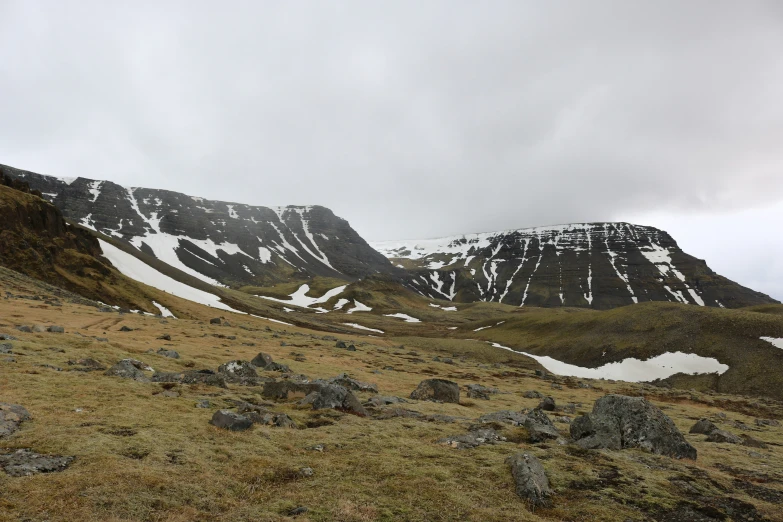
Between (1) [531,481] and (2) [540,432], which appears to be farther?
(2) [540,432]

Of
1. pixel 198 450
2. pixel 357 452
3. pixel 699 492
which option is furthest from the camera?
pixel 357 452

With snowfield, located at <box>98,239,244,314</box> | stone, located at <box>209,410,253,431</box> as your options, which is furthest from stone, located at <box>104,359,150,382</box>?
snowfield, located at <box>98,239,244,314</box>

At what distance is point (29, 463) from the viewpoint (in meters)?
10.5

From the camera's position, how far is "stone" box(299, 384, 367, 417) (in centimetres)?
2008

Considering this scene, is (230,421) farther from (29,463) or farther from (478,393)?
(478,393)

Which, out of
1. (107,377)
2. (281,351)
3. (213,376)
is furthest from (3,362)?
(281,351)

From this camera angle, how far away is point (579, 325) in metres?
94.2

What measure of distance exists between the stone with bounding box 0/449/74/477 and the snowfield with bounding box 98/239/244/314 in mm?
108969

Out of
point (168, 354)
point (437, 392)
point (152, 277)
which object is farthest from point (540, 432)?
point (152, 277)

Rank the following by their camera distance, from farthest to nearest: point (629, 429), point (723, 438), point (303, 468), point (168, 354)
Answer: point (168, 354) → point (723, 438) → point (629, 429) → point (303, 468)

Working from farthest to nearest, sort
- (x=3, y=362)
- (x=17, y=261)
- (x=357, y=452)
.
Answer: (x=17, y=261) → (x=3, y=362) → (x=357, y=452)

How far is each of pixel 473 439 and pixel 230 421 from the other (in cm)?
988

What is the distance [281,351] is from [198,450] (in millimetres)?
36103

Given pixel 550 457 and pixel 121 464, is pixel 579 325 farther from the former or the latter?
pixel 121 464
